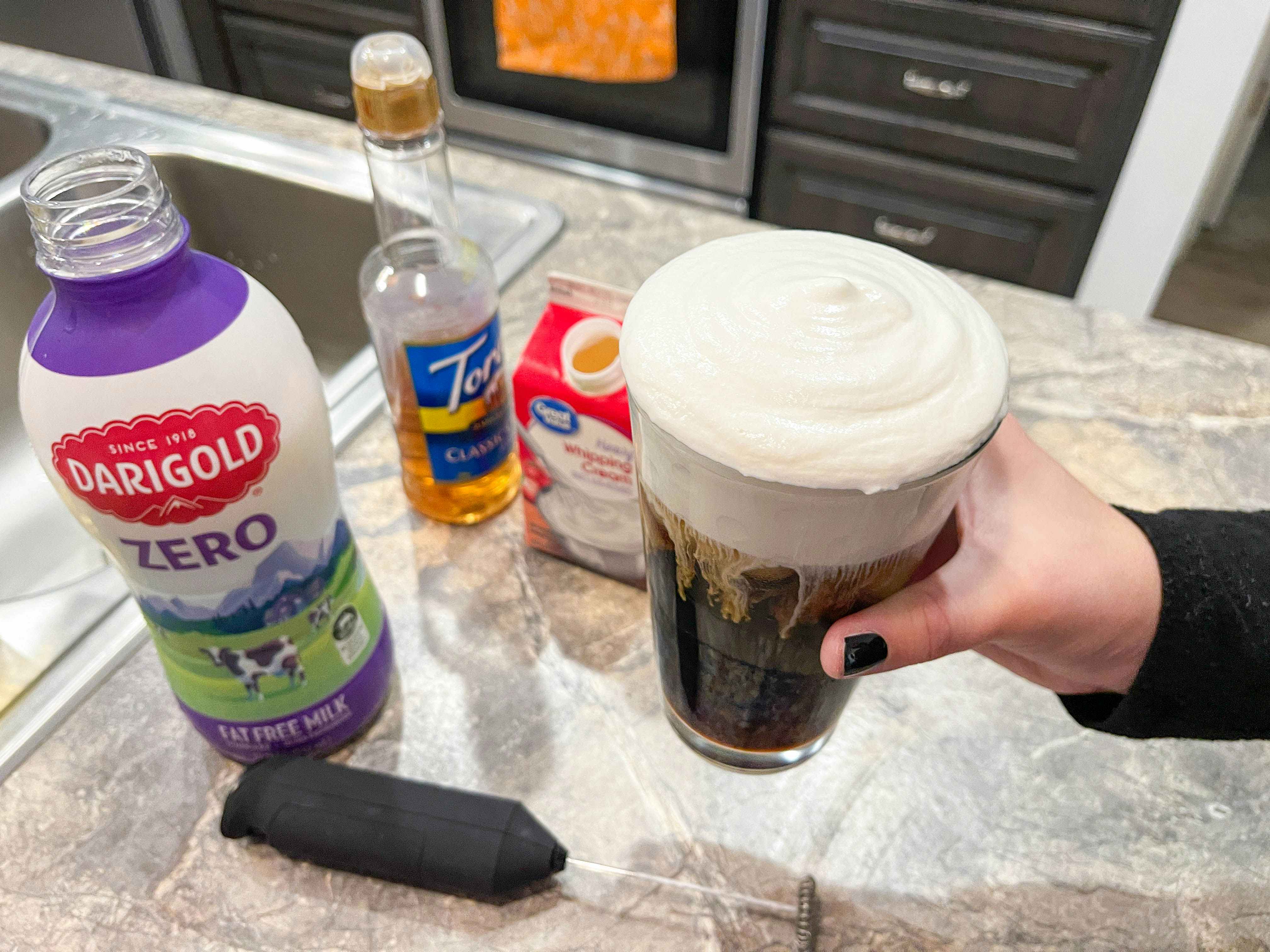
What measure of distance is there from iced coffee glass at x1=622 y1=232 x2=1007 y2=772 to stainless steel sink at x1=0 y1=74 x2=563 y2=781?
0.47 metres

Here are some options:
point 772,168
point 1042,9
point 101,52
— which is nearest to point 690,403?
point 1042,9

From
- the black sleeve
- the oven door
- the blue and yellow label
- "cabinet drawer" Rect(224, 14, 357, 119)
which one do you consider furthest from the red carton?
"cabinet drawer" Rect(224, 14, 357, 119)

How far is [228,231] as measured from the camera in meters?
1.11

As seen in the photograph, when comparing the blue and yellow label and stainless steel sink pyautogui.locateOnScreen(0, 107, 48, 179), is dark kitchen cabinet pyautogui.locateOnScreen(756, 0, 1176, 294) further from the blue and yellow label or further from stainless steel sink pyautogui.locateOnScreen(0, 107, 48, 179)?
the blue and yellow label

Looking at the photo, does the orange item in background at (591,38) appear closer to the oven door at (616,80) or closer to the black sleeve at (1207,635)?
the oven door at (616,80)

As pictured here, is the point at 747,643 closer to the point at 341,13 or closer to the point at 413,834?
the point at 413,834

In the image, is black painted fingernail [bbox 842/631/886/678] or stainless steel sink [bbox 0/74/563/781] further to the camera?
stainless steel sink [bbox 0/74/563/781]

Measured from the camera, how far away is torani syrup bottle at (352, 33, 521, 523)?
0.59 meters

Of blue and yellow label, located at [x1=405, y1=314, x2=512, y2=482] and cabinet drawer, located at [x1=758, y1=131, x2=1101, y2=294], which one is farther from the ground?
blue and yellow label, located at [x1=405, y1=314, x2=512, y2=482]

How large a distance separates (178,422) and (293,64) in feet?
7.37

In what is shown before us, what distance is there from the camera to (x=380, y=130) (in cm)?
60

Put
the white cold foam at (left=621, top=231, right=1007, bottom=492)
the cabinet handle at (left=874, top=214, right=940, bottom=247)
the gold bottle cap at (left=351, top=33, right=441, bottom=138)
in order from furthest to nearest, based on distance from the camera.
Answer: the cabinet handle at (left=874, top=214, right=940, bottom=247) < the gold bottle cap at (left=351, top=33, right=441, bottom=138) < the white cold foam at (left=621, top=231, right=1007, bottom=492)

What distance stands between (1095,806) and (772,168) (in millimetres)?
1605

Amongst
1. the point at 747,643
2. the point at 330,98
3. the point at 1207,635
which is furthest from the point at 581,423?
the point at 330,98
